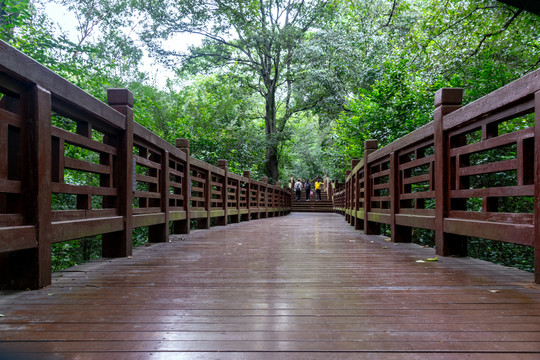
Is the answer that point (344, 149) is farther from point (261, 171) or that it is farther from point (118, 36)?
point (118, 36)

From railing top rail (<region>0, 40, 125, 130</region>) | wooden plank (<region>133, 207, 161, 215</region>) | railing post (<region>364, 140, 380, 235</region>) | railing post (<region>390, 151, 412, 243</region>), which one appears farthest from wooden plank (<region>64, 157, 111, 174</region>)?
railing post (<region>364, 140, 380, 235</region>)

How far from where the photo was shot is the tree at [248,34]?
51.4 feet

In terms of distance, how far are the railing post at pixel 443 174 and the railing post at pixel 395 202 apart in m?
1.11

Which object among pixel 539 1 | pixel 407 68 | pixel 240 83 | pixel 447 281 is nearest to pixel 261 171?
pixel 240 83

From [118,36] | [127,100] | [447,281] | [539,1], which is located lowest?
[447,281]

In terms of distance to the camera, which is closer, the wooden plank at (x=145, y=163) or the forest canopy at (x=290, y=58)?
the wooden plank at (x=145, y=163)

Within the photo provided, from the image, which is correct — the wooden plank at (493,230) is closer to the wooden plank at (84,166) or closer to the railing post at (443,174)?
the railing post at (443,174)

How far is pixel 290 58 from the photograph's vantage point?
1762 cm

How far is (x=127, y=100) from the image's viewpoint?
3646 millimetres

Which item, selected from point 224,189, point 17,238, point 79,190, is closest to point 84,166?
point 79,190

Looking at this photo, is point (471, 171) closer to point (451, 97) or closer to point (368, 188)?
point (451, 97)

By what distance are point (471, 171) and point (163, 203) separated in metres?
3.33

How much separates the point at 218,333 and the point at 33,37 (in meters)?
8.72

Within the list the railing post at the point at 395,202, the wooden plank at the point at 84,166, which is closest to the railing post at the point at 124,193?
the wooden plank at the point at 84,166
